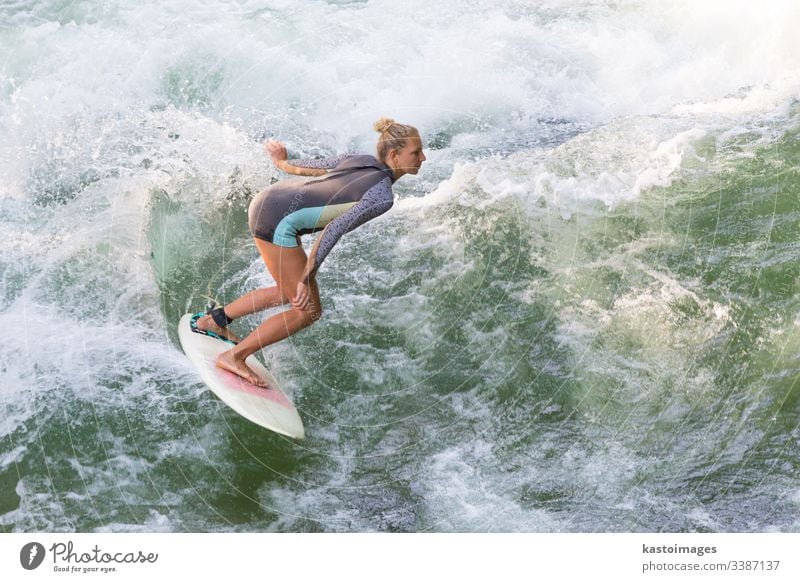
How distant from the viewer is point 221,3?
127 inches

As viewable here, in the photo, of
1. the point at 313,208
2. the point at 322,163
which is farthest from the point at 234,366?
the point at 322,163

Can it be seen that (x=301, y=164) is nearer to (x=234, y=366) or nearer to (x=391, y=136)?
(x=391, y=136)

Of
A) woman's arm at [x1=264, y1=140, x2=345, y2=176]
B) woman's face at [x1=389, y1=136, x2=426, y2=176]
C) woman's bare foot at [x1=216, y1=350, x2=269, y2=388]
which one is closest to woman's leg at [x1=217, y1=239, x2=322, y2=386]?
woman's bare foot at [x1=216, y1=350, x2=269, y2=388]

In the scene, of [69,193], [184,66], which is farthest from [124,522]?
[184,66]

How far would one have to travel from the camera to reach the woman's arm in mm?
2525

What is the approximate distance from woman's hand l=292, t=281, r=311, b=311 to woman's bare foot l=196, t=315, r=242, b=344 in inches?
11.1

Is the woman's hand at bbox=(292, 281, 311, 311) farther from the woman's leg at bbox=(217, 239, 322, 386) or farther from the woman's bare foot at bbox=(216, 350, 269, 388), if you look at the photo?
the woman's bare foot at bbox=(216, 350, 269, 388)

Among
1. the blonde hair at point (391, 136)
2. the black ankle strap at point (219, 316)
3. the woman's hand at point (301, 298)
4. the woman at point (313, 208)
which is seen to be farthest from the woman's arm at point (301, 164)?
the black ankle strap at point (219, 316)

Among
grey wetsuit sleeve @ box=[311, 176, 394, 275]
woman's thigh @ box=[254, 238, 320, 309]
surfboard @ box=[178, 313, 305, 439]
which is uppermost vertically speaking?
grey wetsuit sleeve @ box=[311, 176, 394, 275]

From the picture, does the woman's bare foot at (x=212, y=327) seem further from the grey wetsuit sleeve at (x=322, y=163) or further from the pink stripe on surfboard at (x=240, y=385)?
the grey wetsuit sleeve at (x=322, y=163)

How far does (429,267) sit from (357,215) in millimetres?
578

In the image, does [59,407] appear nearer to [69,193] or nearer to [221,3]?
[69,193]

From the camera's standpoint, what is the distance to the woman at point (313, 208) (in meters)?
2.45

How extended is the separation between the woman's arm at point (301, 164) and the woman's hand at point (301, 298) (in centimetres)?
31
